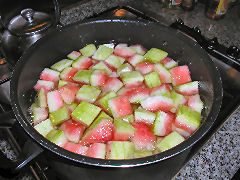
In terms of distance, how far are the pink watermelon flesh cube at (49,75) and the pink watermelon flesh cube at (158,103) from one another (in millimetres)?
355

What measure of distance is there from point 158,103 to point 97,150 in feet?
0.86

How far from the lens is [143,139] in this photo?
743 mm

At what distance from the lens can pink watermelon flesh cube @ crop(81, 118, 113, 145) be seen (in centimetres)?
75

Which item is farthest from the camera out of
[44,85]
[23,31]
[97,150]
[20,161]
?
[23,31]

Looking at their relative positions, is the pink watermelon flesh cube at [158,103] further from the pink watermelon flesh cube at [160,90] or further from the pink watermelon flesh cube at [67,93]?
the pink watermelon flesh cube at [67,93]

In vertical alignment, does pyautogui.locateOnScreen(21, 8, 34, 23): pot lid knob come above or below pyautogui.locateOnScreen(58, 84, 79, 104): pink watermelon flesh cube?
above

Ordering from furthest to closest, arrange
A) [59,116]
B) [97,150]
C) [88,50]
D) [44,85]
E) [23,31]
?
Answer: 1. [23,31]
2. [88,50]
3. [44,85]
4. [59,116]
5. [97,150]

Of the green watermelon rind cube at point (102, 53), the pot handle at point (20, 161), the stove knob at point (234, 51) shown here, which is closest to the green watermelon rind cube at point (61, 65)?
the green watermelon rind cube at point (102, 53)

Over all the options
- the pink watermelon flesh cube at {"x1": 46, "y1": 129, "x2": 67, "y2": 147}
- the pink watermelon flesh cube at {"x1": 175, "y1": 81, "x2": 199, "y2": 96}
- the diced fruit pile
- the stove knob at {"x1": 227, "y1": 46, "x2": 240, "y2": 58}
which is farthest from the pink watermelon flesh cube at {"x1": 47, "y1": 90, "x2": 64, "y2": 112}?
the stove knob at {"x1": 227, "y1": 46, "x2": 240, "y2": 58}

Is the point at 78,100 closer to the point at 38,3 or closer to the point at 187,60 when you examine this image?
the point at 187,60

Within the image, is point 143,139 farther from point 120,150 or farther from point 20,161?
point 20,161

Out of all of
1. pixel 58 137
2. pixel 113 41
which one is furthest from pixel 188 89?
pixel 58 137

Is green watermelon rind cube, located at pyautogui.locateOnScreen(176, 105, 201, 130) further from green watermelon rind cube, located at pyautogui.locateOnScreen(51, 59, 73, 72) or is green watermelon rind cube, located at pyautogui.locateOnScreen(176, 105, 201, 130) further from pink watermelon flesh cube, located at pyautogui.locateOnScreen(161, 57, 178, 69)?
green watermelon rind cube, located at pyautogui.locateOnScreen(51, 59, 73, 72)

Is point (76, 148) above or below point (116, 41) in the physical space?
below
